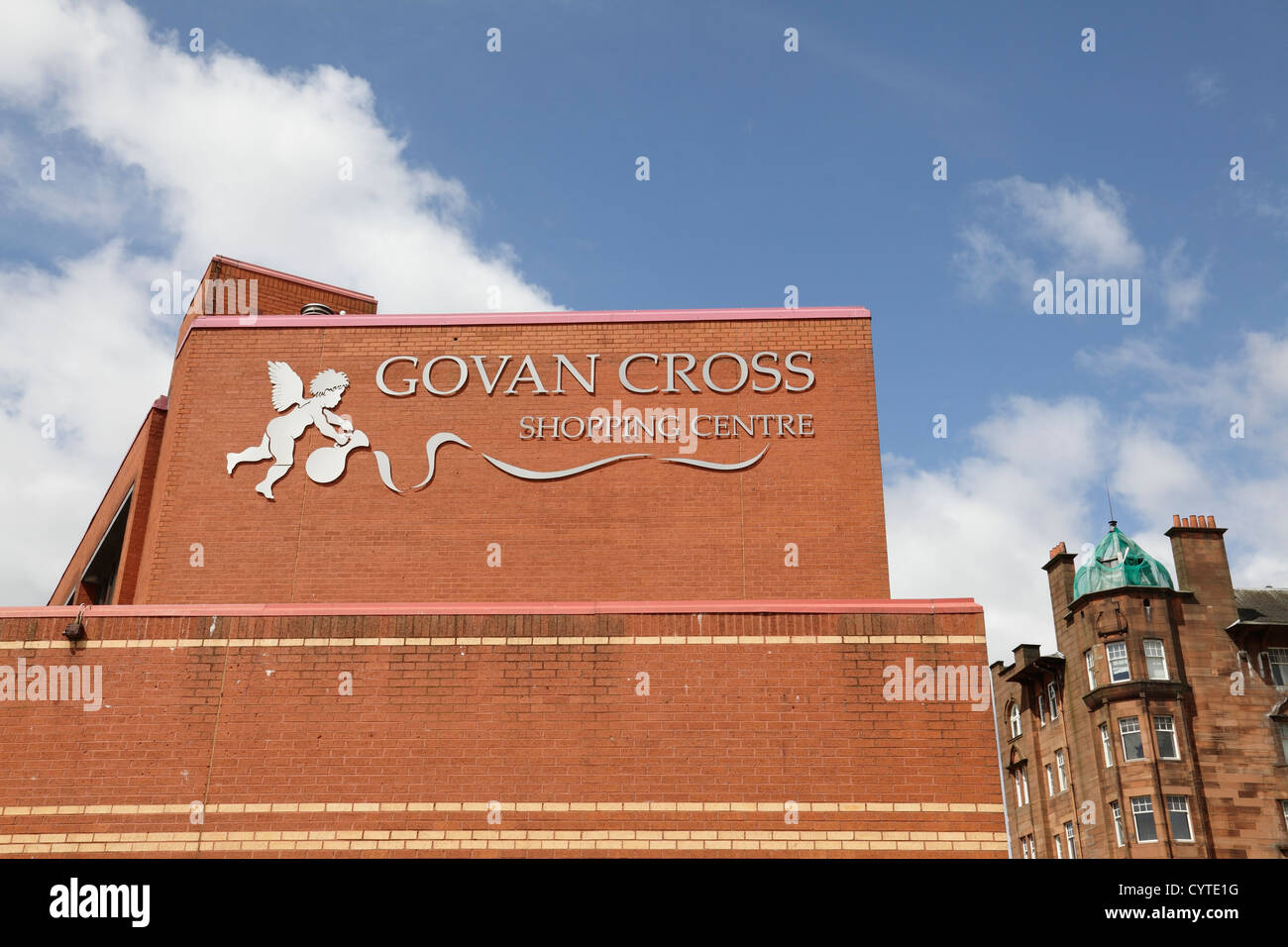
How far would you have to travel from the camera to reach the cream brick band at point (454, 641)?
51.0 feet

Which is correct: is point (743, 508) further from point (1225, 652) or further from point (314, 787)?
point (1225, 652)

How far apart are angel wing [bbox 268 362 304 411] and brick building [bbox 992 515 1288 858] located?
38.1m

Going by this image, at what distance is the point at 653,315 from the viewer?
20656mm

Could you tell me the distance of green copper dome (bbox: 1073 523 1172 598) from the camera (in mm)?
48250

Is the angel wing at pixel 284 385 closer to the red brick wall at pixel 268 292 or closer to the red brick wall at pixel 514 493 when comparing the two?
the red brick wall at pixel 514 493

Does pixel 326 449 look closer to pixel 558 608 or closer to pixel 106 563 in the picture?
pixel 558 608

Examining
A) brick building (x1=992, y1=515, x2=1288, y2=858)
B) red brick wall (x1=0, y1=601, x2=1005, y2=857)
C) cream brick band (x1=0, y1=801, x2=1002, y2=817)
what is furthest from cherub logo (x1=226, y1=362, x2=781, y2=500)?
brick building (x1=992, y1=515, x2=1288, y2=858)

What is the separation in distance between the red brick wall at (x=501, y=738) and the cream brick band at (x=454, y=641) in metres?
0.03

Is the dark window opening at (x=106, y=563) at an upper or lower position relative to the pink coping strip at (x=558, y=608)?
upper

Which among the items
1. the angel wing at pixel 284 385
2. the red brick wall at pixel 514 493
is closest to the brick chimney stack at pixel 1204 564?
the red brick wall at pixel 514 493

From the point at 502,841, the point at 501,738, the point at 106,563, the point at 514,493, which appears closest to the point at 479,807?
the point at 502,841

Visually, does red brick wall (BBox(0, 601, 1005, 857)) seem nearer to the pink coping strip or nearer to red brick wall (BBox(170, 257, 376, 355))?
the pink coping strip

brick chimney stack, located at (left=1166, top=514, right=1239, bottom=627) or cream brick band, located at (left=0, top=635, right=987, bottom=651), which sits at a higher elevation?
brick chimney stack, located at (left=1166, top=514, right=1239, bottom=627)
